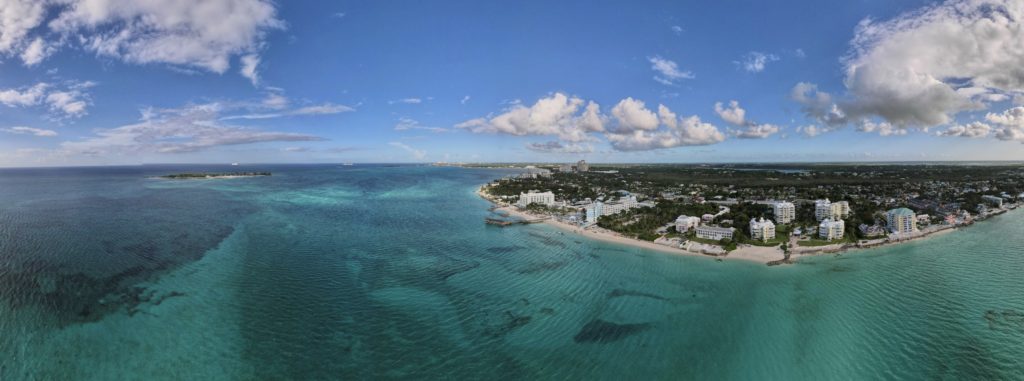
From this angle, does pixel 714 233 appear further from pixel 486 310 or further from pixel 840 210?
pixel 486 310

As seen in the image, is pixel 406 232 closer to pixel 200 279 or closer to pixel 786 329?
pixel 200 279

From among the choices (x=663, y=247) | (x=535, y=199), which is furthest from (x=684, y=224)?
(x=535, y=199)

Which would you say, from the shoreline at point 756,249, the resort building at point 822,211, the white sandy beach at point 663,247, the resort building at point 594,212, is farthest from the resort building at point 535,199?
the resort building at point 822,211

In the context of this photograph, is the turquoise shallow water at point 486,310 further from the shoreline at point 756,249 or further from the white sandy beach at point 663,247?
the white sandy beach at point 663,247

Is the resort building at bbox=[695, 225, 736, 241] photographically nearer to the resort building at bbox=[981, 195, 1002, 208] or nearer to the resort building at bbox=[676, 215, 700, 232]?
the resort building at bbox=[676, 215, 700, 232]

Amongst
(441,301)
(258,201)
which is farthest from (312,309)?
(258,201)

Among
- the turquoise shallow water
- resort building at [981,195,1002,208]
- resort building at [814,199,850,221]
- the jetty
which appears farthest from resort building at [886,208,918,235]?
the jetty
